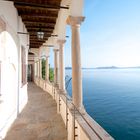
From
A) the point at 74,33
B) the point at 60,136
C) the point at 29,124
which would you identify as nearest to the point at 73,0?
the point at 74,33

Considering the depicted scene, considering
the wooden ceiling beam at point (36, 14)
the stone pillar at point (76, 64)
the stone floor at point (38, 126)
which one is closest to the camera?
the stone pillar at point (76, 64)

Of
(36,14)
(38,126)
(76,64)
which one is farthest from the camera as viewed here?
(36,14)

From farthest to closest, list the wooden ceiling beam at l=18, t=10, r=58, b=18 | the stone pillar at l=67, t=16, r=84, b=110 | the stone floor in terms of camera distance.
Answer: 1. the wooden ceiling beam at l=18, t=10, r=58, b=18
2. the stone floor
3. the stone pillar at l=67, t=16, r=84, b=110

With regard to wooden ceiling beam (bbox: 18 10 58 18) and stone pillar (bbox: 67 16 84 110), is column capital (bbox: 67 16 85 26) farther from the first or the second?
wooden ceiling beam (bbox: 18 10 58 18)

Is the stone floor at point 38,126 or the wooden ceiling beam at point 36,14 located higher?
the wooden ceiling beam at point 36,14

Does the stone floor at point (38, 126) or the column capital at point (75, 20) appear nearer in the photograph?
the column capital at point (75, 20)

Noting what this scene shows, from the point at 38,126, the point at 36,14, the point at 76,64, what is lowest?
the point at 38,126

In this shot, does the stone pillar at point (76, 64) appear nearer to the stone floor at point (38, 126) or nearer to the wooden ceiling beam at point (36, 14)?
the stone floor at point (38, 126)

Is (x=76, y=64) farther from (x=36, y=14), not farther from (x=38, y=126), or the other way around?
(x=36, y=14)

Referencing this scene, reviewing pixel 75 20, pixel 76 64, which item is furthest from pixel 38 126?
pixel 75 20

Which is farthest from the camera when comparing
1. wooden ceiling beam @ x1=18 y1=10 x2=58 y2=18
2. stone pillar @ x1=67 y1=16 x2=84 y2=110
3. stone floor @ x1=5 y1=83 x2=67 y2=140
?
wooden ceiling beam @ x1=18 y1=10 x2=58 y2=18

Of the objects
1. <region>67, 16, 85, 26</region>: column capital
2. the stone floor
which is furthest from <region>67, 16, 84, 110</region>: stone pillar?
the stone floor

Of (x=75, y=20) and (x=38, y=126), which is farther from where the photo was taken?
(x=38, y=126)

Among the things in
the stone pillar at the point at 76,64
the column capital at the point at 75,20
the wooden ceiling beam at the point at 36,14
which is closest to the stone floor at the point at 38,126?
the stone pillar at the point at 76,64
